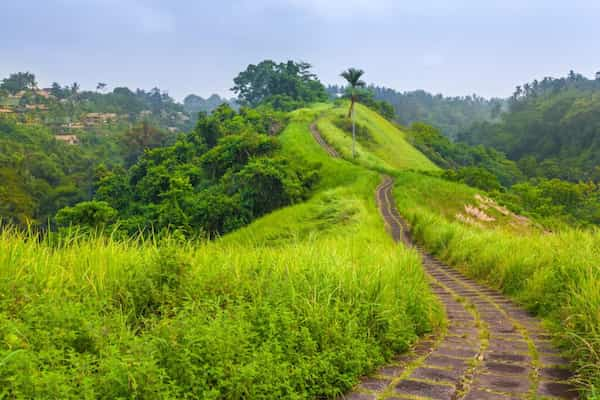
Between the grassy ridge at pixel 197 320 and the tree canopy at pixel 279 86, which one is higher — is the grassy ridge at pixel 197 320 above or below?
below

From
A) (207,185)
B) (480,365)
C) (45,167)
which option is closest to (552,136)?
(207,185)

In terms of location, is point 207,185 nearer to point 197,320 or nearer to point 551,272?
point 551,272

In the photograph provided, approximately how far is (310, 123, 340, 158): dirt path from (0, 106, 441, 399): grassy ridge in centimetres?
3356

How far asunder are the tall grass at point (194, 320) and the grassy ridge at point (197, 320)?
10mm

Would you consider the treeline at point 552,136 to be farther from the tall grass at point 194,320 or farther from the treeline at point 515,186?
the tall grass at point 194,320

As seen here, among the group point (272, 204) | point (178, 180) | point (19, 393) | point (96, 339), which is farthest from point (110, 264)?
point (178, 180)

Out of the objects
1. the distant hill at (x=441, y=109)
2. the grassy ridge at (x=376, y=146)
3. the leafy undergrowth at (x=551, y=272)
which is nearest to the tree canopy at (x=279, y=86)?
the grassy ridge at (x=376, y=146)

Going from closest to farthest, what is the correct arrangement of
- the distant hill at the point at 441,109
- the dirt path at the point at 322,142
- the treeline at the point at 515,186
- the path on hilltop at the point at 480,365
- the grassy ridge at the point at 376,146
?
the path on hilltop at the point at 480,365, the treeline at the point at 515,186, the grassy ridge at the point at 376,146, the dirt path at the point at 322,142, the distant hill at the point at 441,109

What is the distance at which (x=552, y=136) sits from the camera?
266ft

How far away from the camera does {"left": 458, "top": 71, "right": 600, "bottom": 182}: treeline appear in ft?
217

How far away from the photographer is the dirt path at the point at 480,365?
138 inches

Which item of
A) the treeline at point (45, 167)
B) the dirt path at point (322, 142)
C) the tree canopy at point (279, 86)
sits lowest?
the treeline at point (45, 167)

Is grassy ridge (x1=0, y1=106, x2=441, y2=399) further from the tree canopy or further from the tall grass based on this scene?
the tree canopy

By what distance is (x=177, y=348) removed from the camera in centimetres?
312
